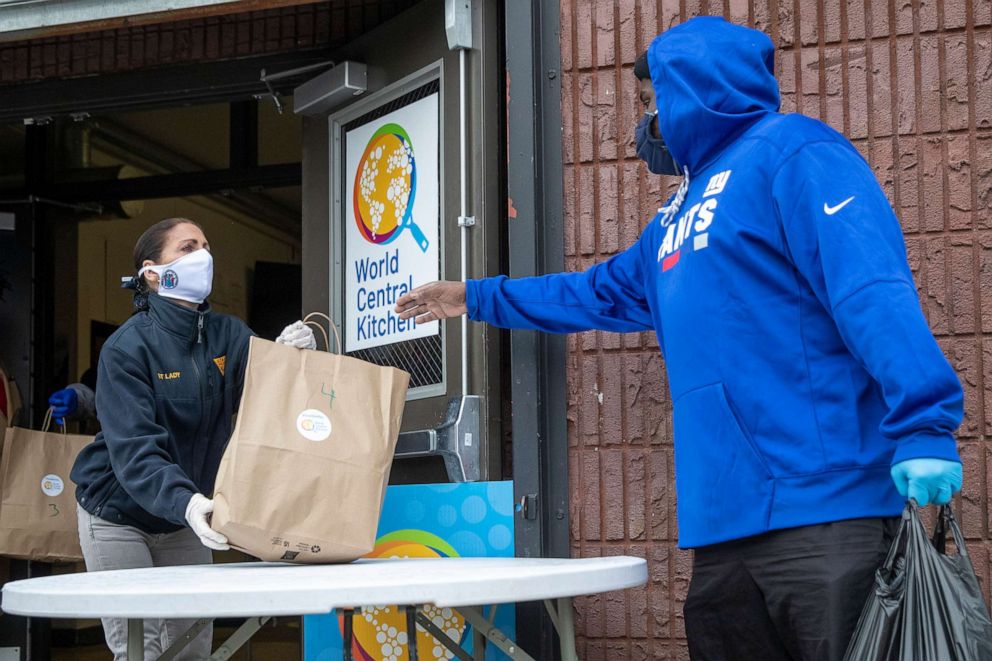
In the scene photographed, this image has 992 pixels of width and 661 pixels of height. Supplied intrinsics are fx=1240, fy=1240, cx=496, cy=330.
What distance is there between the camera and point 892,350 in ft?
7.27

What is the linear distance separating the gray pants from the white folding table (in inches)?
27.7

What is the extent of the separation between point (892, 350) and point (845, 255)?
0.22 metres

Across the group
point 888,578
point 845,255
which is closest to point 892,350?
point 845,255

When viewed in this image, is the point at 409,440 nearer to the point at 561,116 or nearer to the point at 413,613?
the point at 561,116

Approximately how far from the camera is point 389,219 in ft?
14.1

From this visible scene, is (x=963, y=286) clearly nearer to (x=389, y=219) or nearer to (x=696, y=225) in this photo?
(x=696, y=225)

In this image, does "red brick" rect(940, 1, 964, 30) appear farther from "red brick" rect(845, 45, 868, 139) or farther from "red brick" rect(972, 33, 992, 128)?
"red brick" rect(845, 45, 868, 139)

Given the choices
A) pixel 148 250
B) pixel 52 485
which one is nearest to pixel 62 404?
pixel 52 485

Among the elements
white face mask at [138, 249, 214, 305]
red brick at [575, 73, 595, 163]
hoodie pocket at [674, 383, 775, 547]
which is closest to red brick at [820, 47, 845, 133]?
A: red brick at [575, 73, 595, 163]

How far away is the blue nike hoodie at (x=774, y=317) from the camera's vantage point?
227 centimetres

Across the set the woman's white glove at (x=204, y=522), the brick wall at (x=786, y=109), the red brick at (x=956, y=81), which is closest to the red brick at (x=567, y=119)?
the brick wall at (x=786, y=109)

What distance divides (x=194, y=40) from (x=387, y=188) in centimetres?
105

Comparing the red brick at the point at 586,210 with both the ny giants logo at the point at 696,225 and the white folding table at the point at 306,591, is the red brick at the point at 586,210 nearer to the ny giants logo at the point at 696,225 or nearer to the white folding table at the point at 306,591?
the ny giants logo at the point at 696,225

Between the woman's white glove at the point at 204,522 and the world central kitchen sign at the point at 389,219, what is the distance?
1.20m
